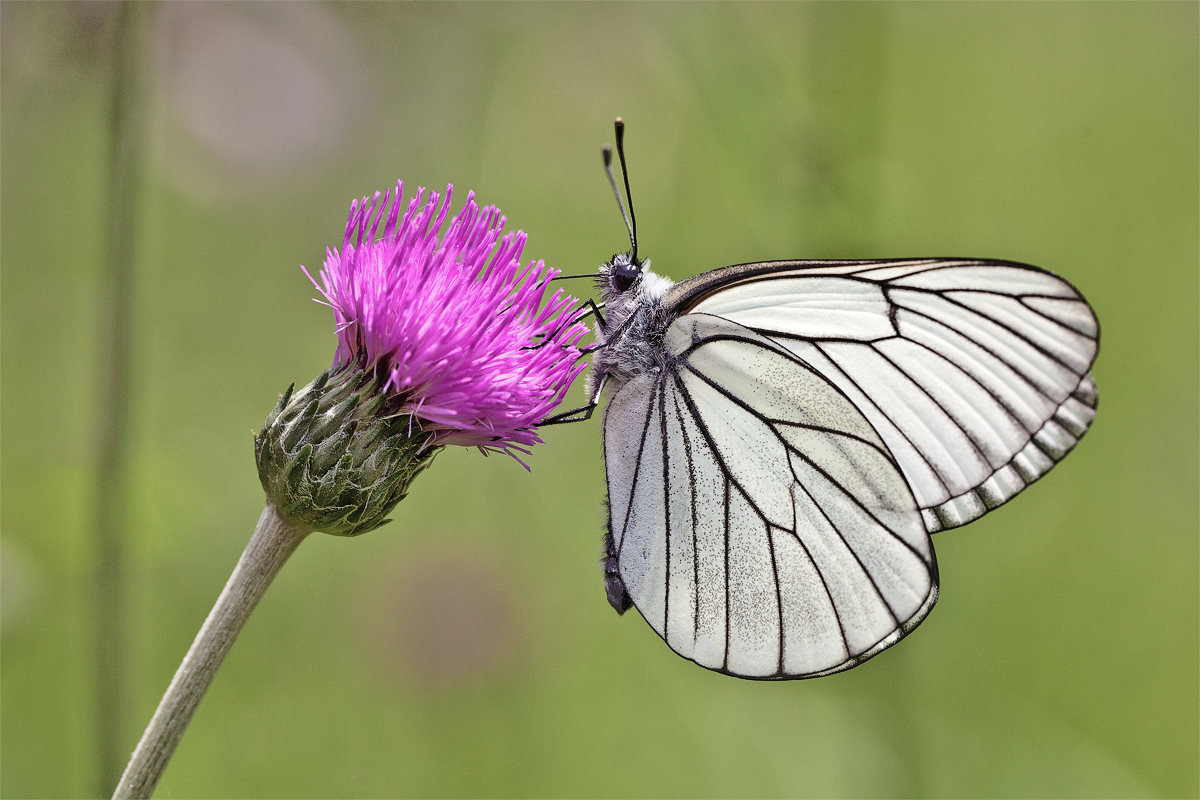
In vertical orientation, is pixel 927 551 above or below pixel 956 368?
below

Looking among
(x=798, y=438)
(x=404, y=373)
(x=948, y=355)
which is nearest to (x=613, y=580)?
(x=798, y=438)

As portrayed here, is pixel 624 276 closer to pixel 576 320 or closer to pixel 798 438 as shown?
pixel 576 320

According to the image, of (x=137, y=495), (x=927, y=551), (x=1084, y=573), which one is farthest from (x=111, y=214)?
(x=1084, y=573)

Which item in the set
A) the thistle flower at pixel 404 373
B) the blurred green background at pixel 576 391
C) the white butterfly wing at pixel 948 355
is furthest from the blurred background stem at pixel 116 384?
the white butterfly wing at pixel 948 355

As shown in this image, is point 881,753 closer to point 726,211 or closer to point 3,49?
point 726,211

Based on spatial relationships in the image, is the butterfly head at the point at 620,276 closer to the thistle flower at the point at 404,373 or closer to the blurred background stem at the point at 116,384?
the thistle flower at the point at 404,373

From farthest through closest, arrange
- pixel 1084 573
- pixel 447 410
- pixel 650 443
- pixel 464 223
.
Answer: pixel 1084 573 < pixel 650 443 < pixel 464 223 < pixel 447 410
